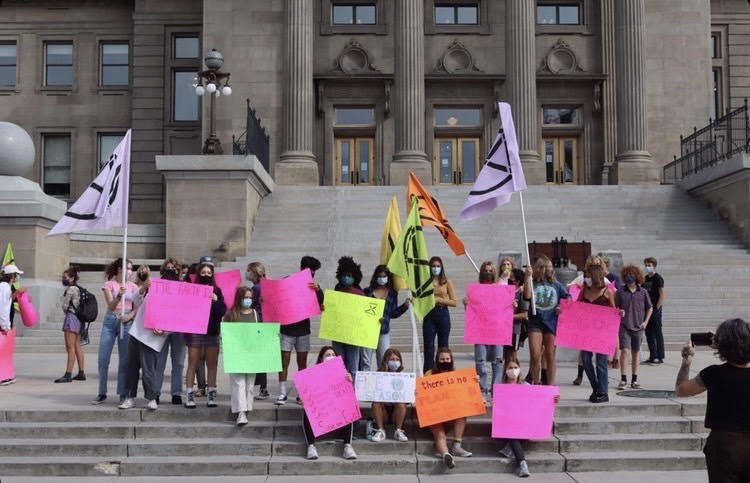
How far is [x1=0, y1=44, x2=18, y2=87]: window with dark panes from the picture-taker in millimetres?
40906

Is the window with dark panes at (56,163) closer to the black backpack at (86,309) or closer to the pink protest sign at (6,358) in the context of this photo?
the pink protest sign at (6,358)

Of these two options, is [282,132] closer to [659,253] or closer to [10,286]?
[659,253]

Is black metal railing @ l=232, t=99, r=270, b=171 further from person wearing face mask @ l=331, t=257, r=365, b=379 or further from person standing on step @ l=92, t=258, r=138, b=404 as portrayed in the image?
person wearing face mask @ l=331, t=257, r=365, b=379

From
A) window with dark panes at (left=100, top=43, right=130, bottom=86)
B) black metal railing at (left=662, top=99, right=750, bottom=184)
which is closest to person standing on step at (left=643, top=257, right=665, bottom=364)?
black metal railing at (left=662, top=99, right=750, bottom=184)

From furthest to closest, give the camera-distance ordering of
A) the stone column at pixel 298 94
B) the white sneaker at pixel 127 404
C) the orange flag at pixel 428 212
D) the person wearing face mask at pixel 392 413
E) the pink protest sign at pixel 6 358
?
1. the stone column at pixel 298 94
2. the pink protest sign at pixel 6 358
3. the orange flag at pixel 428 212
4. the white sneaker at pixel 127 404
5. the person wearing face mask at pixel 392 413

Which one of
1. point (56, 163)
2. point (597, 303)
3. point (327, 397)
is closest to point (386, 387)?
point (327, 397)

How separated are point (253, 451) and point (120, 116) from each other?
111 feet

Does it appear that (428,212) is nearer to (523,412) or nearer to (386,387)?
(386,387)

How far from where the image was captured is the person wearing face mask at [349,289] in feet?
34.1

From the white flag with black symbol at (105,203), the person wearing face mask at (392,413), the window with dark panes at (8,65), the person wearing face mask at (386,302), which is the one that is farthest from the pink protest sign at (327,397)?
the window with dark panes at (8,65)

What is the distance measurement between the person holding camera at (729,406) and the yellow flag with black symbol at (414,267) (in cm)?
465

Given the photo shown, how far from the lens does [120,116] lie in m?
40.7

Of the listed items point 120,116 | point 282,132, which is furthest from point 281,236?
point 120,116

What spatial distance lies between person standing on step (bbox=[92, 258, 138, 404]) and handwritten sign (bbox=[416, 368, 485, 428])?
12.3 feet
